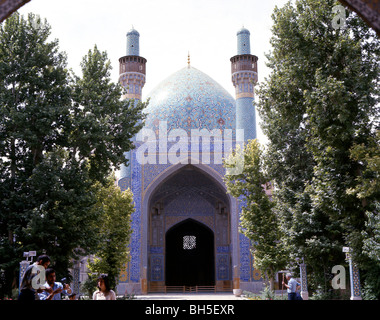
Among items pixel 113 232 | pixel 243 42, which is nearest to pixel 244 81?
pixel 243 42

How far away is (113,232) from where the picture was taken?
56.6 feet

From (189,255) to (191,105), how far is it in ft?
32.7

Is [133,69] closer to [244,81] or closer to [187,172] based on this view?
[244,81]

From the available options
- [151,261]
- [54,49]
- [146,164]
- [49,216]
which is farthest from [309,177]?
[151,261]

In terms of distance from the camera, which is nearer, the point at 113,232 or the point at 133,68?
the point at 113,232

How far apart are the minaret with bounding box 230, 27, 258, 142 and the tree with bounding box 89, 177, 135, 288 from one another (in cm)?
804

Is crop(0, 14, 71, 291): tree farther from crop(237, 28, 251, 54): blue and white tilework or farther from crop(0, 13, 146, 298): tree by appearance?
crop(237, 28, 251, 54): blue and white tilework

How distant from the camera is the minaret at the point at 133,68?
24719 mm

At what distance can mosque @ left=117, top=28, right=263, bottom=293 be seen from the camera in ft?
75.4

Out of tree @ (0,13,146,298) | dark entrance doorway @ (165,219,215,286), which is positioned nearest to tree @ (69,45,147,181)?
tree @ (0,13,146,298)

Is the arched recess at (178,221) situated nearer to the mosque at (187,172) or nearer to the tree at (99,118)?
the mosque at (187,172)

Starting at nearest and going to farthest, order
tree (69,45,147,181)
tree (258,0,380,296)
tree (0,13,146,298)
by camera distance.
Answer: tree (258,0,380,296) → tree (0,13,146,298) → tree (69,45,147,181)


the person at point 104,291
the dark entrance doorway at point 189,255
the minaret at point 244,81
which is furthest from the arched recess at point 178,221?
the person at point 104,291
